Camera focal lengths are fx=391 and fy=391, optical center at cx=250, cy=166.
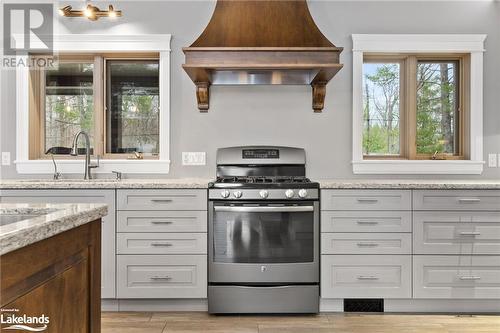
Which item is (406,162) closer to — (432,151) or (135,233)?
(432,151)

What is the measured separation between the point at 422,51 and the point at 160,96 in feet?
7.43

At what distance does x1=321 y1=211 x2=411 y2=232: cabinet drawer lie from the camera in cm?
279

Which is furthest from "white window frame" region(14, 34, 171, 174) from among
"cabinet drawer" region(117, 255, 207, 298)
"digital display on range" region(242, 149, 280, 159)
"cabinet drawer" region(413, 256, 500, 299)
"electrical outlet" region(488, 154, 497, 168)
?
"electrical outlet" region(488, 154, 497, 168)

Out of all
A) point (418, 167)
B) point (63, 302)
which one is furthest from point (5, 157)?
point (418, 167)

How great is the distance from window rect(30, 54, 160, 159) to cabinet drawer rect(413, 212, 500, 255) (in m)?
2.25

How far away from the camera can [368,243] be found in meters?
2.80

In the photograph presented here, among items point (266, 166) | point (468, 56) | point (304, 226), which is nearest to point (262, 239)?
point (304, 226)

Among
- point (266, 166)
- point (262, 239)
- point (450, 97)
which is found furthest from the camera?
point (450, 97)

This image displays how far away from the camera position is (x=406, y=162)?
3314 mm

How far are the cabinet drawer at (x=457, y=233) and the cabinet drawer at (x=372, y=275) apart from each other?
20 centimetres

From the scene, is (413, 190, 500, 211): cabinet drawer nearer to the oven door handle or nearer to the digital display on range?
the oven door handle

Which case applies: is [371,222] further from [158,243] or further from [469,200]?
[158,243]

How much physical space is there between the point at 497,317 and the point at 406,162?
1.31 metres

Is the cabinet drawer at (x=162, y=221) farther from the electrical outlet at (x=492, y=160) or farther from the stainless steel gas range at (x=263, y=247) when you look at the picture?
the electrical outlet at (x=492, y=160)
